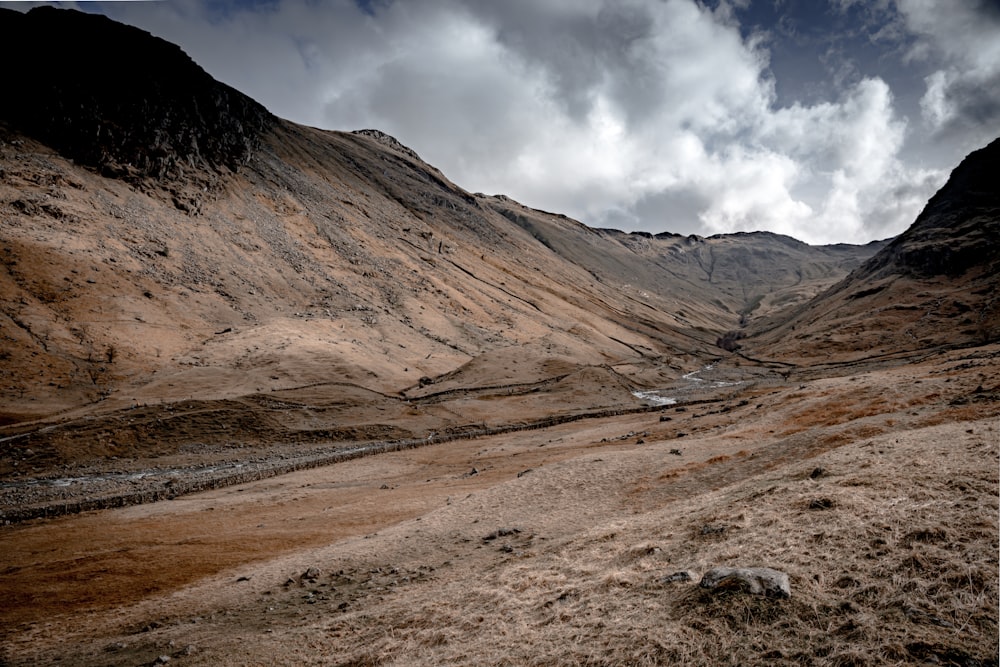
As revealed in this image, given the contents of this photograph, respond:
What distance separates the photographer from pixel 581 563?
10477 mm

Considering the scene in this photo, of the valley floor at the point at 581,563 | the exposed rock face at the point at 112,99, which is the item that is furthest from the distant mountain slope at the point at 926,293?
the exposed rock face at the point at 112,99

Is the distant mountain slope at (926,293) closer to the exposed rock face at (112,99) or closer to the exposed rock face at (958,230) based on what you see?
the exposed rock face at (958,230)

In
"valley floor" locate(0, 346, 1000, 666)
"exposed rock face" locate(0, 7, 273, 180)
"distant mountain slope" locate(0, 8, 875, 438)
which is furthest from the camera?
"exposed rock face" locate(0, 7, 273, 180)

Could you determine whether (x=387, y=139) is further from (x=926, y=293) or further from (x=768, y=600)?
(x=768, y=600)

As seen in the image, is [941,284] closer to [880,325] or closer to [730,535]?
[880,325]

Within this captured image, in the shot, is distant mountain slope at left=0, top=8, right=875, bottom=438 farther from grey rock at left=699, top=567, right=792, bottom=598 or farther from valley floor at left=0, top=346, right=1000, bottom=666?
grey rock at left=699, top=567, right=792, bottom=598

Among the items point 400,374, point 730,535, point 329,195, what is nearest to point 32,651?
point 730,535

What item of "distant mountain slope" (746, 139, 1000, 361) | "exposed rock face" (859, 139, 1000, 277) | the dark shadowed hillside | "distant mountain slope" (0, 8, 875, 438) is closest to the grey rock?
the dark shadowed hillside

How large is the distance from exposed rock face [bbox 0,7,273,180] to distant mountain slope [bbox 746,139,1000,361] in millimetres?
109921

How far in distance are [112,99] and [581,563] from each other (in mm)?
90713

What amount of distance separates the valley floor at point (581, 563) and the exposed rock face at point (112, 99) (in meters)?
63.1

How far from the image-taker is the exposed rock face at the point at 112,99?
6144cm

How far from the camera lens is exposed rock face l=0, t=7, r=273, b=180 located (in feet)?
202

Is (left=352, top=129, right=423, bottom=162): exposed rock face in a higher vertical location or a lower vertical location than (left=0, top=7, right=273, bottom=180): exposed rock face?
higher
